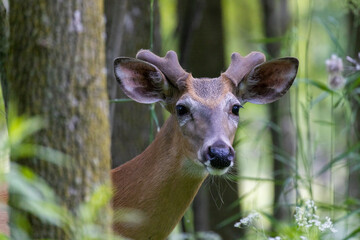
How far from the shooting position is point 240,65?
4.96m

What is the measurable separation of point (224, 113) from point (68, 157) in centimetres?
159

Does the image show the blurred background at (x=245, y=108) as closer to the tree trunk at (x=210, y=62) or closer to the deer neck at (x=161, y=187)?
the tree trunk at (x=210, y=62)

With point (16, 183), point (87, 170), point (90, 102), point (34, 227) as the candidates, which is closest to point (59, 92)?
point (90, 102)

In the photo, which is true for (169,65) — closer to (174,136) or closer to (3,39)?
(174,136)

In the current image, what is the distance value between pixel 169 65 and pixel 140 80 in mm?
217

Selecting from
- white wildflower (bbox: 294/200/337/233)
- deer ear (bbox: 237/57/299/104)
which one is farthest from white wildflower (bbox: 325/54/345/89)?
white wildflower (bbox: 294/200/337/233)

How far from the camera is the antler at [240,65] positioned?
4.87 meters

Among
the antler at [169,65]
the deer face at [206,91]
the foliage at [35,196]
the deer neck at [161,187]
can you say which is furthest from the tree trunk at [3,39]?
the foliage at [35,196]

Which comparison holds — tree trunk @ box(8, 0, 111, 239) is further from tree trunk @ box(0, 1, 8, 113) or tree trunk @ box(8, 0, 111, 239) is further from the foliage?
Result: tree trunk @ box(0, 1, 8, 113)

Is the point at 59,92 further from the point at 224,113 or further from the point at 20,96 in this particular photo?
the point at 224,113

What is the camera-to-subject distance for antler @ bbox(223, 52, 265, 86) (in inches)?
192

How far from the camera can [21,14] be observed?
3.24 m

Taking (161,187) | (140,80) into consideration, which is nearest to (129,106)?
(140,80)

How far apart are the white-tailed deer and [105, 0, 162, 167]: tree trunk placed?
106cm
